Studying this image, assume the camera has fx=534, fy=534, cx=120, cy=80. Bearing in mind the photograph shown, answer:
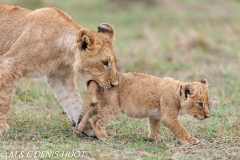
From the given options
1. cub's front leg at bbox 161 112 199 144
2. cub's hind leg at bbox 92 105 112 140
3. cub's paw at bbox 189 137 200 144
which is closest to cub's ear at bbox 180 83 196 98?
cub's front leg at bbox 161 112 199 144

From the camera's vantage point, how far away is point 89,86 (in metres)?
6.33

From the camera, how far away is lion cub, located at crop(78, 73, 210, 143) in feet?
19.9

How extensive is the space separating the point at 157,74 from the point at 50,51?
4476mm

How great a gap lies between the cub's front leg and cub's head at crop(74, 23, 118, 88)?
73 cm

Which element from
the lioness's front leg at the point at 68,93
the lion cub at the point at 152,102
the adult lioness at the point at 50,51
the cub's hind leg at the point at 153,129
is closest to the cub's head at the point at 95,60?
the adult lioness at the point at 50,51

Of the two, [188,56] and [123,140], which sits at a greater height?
[188,56]

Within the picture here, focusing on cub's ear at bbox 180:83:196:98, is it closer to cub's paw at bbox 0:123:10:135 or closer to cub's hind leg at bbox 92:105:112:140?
cub's hind leg at bbox 92:105:112:140

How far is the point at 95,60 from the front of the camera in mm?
6293

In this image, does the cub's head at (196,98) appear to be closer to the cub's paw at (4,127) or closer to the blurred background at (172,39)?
the cub's paw at (4,127)

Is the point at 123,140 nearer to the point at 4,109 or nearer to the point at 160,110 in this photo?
the point at 160,110

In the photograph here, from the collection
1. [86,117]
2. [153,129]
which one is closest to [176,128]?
[153,129]

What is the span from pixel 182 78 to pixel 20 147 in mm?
5083

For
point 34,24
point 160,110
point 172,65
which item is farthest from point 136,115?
point 172,65

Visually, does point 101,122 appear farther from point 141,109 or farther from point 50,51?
point 50,51
